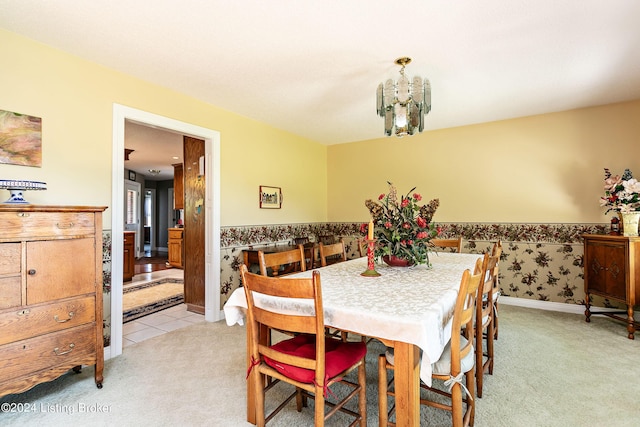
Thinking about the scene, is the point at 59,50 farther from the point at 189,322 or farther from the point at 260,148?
the point at 189,322

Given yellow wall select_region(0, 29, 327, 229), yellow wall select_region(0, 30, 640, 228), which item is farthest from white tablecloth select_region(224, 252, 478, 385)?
yellow wall select_region(0, 30, 640, 228)

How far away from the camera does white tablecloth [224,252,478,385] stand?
1.24 m

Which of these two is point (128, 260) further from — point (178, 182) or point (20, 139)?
point (20, 139)

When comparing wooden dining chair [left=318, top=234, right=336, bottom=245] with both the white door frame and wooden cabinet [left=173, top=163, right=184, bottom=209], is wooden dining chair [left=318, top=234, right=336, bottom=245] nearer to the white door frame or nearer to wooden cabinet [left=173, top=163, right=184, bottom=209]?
the white door frame

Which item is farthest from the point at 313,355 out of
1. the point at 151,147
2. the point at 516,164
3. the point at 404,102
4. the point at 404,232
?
the point at 151,147

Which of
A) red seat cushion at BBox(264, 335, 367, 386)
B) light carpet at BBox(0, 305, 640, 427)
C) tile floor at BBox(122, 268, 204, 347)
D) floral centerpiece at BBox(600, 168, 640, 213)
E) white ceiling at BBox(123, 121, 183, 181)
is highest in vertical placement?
white ceiling at BBox(123, 121, 183, 181)

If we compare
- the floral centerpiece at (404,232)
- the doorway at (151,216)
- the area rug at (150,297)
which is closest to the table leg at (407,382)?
the floral centerpiece at (404,232)

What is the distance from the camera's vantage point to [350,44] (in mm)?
2326

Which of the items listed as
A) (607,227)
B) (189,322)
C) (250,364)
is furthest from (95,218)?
(607,227)

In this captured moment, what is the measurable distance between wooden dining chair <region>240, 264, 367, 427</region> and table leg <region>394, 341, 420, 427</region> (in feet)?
0.95

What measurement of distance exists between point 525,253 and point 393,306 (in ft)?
11.5

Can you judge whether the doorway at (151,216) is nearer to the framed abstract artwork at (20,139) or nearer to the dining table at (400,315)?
the framed abstract artwork at (20,139)

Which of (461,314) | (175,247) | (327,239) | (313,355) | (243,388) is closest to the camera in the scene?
(461,314)

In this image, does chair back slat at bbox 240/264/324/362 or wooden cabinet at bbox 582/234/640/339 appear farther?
wooden cabinet at bbox 582/234/640/339
